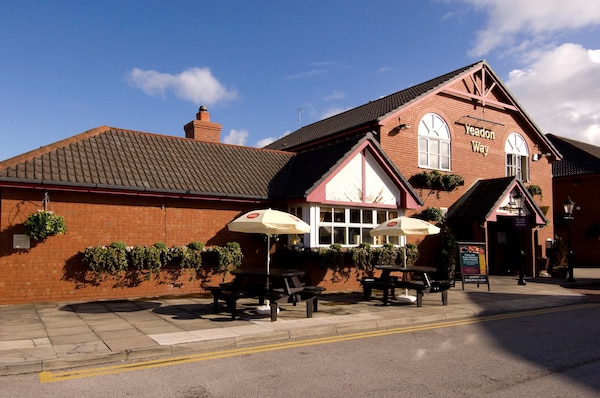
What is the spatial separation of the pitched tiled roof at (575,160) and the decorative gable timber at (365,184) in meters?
19.7

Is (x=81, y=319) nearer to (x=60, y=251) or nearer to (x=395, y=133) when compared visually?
(x=60, y=251)

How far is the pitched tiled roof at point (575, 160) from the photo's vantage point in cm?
3064

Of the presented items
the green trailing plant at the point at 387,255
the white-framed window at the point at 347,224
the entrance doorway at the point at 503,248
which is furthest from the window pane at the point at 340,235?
the entrance doorway at the point at 503,248

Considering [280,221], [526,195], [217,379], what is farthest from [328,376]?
[526,195]

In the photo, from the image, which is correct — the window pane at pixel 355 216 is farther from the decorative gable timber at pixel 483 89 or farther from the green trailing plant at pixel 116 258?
the decorative gable timber at pixel 483 89

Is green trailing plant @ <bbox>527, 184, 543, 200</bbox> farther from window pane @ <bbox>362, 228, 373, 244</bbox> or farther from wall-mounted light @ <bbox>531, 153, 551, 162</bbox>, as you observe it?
window pane @ <bbox>362, 228, 373, 244</bbox>

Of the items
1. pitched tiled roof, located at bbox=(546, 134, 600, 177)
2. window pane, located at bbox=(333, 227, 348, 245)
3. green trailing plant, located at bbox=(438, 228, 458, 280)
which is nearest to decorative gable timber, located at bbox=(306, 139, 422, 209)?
window pane, located at bbox=(333, 227, 348, 245)

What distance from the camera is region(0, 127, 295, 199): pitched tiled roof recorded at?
12.3m

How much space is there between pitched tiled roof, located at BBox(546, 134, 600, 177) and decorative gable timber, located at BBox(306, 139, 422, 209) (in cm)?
1968

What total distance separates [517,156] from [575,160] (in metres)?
11.7

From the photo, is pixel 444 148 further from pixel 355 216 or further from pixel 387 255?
pixel 387 255

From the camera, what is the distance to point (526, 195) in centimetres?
2002

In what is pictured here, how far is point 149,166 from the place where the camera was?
1430 centimetres

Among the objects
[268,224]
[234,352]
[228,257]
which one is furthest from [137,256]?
[234,352]
